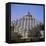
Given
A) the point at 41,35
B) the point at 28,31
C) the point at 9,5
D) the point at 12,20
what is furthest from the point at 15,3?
the point at 41,35

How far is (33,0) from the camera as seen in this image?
1500mm

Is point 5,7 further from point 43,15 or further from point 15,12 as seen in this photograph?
point 43,15

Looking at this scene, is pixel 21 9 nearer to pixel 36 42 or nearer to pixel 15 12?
pixel 15 12

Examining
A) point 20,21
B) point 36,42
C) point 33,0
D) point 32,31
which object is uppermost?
point 33,0

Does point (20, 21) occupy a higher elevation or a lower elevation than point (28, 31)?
higher

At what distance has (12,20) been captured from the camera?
1.41 meters

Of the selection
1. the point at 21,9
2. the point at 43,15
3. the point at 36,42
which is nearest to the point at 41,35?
the point at 36,42

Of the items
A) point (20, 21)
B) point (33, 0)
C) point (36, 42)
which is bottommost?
point (36, 42)

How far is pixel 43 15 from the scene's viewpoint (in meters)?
1.51

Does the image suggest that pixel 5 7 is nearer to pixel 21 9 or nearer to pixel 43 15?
pixel 21 9

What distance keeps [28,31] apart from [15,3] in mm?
330

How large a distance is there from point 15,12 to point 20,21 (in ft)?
0.36

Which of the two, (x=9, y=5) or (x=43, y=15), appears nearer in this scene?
(x=9, y=5)

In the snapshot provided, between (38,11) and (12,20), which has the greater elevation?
(38,11)
